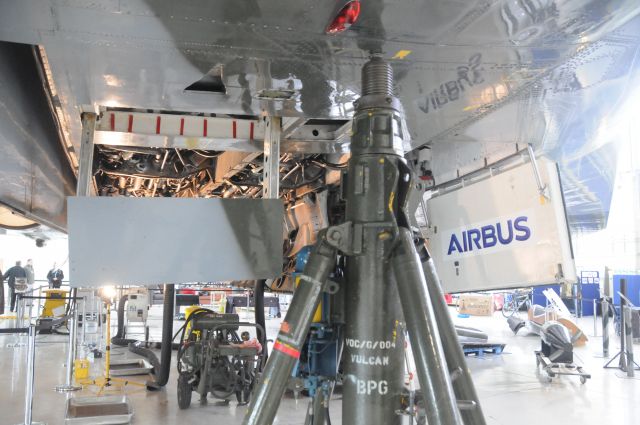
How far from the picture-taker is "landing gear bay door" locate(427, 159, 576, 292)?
10.3 ft

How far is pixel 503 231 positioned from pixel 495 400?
318 cm

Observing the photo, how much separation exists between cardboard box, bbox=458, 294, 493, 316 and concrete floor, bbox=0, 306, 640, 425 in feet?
34.1

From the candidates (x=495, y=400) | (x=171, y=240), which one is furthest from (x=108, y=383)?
(x=171, y=240)

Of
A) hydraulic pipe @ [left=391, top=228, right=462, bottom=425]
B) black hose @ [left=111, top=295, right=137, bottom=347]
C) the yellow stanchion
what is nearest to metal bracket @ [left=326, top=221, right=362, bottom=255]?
hydraulic pipe @ [left=391, top=228, right=462, bottom=425]

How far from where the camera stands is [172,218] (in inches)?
92.9

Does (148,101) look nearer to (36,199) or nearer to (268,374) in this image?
(268,374)

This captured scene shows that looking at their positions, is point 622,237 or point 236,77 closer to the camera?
point 236,77

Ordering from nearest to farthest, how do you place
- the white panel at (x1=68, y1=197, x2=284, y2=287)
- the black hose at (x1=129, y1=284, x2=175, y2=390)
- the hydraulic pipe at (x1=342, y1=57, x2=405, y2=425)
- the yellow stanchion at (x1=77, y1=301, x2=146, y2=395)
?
the hydraulic pipe at (x1=342, y1=57, x2=405, y2=425) < the white panel at (x1=68, y1=197, x2=284, y2=287) < the black hose at (x1=129, y1=284, x2=175, y2=390) < the yellow stanchion at (x1=77, y1=301, x2=146, y2=395)

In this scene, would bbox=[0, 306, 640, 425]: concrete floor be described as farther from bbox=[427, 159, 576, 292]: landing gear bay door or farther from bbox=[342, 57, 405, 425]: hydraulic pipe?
bbox=[342, 57, 405, 425]: hydraulic pipe

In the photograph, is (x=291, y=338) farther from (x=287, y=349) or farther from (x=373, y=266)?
(x=373, y=266)

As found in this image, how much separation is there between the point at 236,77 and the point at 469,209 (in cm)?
216

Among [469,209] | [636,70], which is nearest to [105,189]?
[469,209]

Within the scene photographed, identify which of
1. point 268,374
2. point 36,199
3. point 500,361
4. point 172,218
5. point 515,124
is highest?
point 515,124

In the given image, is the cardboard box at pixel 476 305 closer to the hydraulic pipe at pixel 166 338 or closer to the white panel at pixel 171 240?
the hydraulic pipe at pixel 166 338
